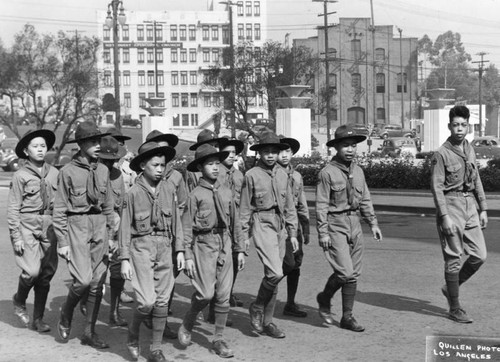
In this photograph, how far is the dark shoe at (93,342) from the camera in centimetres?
697

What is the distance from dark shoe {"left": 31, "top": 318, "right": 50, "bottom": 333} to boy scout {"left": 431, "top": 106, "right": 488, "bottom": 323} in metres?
3.88

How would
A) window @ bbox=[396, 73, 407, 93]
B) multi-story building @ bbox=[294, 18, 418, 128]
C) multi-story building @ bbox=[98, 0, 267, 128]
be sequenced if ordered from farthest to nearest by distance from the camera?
multi-story building @ bbox=[98, 0, 267, 128], window @ bbox=[396, 73, 407, 93], multi-story building @ bbox=[294, 18, 418, 128]

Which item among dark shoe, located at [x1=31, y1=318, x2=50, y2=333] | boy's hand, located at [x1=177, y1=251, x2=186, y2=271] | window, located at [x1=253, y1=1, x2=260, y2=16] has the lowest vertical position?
dark shoe, located at [x1=31, y1=318, x2=50, y2=333]

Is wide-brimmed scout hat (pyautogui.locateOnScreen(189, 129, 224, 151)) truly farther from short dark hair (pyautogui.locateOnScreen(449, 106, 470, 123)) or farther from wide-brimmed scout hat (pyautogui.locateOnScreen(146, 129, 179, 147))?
short dark hair (pyautogui.locateOnScreen(449, 106, 470, 123))

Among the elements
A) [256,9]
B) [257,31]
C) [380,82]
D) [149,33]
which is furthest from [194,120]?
[380,82]

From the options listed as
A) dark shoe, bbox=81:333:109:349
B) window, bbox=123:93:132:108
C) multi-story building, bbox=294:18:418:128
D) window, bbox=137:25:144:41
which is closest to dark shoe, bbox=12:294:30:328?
dark shoe, bbox=81:333:109:349

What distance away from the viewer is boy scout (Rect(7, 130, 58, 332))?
298 inches

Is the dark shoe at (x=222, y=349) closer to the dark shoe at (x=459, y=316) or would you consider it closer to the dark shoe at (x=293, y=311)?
the dark shoe at (x=293, y=311)

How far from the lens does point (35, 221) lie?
25.1ft

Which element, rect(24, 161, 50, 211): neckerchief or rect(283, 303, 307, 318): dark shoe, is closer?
rect(24, 161, 50, 211): neckerchief

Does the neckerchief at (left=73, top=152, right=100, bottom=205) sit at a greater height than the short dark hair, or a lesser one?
lesser

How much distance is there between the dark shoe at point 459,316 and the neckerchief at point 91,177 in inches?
139

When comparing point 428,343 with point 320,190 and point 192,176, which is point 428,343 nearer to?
point 320,190

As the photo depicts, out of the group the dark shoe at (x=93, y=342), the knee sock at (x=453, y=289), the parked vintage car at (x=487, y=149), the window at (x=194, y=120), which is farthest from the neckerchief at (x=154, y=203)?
the window at (x=194, y=120)
